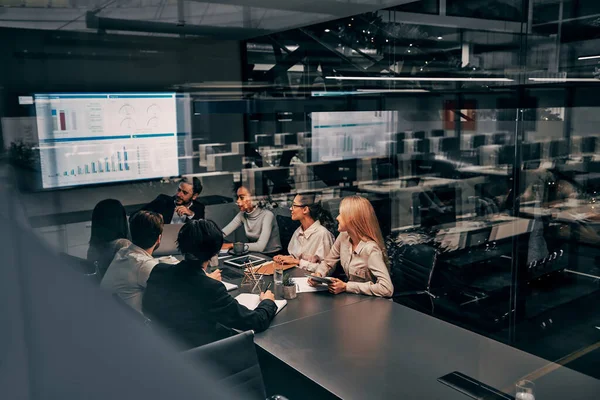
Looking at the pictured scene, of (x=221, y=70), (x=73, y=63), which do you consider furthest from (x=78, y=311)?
(x=221, y=70)

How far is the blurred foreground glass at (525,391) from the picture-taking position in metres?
0.66

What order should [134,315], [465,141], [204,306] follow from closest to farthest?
[134,315] → [204,306] → [465,141]

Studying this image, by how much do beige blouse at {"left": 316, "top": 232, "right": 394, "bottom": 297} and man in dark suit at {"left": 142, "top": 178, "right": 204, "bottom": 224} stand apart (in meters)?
0.75

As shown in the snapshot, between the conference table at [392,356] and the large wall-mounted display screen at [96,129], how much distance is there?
934mm

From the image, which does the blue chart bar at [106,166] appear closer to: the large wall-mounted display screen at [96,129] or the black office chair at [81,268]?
the large wall-mounted display screen at [96,129]

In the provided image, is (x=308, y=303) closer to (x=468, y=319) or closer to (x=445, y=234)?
(x=468, y=319)

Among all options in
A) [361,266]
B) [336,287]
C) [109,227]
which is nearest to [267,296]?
[336,287]

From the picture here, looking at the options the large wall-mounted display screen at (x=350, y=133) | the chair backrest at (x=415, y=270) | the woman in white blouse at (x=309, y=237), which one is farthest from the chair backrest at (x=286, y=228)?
the large wall-mounted display screen at (x=350, y=133)

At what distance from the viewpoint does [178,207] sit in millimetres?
2115

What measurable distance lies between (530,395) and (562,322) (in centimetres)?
152

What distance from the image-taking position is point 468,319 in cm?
197

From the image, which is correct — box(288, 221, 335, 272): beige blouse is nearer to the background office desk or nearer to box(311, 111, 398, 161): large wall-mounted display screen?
the background office desk

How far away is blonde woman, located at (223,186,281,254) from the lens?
1.75 m

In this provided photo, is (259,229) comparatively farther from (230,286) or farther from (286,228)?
(230,286)
